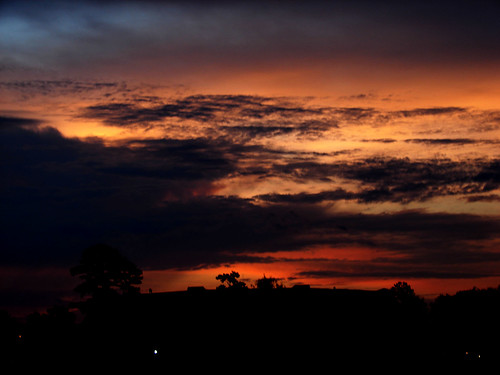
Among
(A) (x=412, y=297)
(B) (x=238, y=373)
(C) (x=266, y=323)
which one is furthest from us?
(A) (x=412, y=297)

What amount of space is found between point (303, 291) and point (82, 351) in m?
18.0

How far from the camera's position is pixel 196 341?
157 ft

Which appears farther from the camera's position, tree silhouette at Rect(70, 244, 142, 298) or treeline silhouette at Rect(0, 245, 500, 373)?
tree silhouette at Rect(70, 244, 142, 298)

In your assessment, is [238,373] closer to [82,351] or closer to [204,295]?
[204,295]

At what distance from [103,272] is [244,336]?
95.2ft

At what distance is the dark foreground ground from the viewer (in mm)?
47312

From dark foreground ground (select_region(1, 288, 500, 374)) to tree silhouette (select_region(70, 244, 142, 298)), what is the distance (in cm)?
1384

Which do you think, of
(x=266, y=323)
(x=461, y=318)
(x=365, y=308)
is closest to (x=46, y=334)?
(x=266, y=323)

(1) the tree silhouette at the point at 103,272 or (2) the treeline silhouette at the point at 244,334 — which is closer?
(2) the treeline silhouette at the point at 244,334

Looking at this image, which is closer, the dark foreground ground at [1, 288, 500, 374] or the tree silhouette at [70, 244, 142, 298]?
the dark foreground ground at [1, 288, 500, 374]

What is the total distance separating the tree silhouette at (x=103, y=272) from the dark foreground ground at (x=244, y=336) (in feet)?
45.4

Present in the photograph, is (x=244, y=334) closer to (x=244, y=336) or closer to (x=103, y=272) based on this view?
(x=244, y=336)

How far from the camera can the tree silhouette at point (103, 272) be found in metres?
71.1

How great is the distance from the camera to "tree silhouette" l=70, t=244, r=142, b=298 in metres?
71.1
